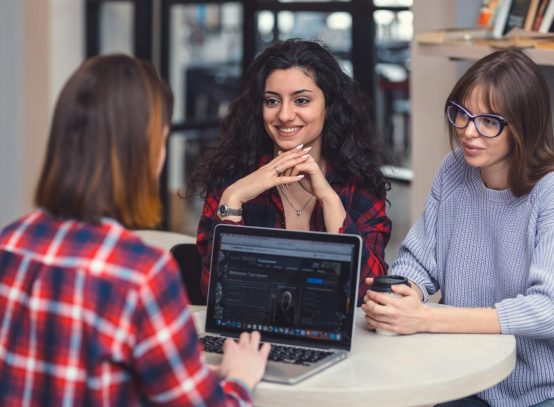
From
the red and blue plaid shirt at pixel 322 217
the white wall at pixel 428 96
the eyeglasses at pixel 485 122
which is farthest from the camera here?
the white wall at pixel 428 96

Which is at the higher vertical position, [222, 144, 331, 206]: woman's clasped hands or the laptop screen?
[222, 144, 331, 206]: woman's clasped hands

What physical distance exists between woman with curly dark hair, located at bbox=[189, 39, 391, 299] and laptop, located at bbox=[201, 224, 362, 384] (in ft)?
1.40

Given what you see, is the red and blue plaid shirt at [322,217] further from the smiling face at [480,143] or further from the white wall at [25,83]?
the white wall at [25,83]

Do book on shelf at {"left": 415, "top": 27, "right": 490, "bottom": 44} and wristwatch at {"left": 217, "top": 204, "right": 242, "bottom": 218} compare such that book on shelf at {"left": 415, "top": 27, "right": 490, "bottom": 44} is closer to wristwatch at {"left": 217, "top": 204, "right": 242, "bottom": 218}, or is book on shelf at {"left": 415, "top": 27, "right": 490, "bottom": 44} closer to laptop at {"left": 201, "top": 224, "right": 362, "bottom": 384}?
wristwatch at {"left": 217, "top": 204, "right": 242, "bottom": 218}

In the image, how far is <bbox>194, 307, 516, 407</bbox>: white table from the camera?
1734 millimetres

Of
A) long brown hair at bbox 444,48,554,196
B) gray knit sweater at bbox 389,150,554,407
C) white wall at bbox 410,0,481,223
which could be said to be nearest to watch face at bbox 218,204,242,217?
gray knit sweater at bbox 389,150,554,407

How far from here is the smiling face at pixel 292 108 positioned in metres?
2.56

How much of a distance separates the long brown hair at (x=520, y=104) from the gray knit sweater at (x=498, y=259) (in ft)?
0.14

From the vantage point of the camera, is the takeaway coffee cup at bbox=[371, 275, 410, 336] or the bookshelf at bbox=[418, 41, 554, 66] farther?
the bookshelf at bbox=[418, 41, 554, 66]

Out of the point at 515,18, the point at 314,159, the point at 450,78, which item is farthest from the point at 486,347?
the point at 450,78

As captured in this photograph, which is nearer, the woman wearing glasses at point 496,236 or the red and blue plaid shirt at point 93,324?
the red and blue plaid shirt at point 93,324

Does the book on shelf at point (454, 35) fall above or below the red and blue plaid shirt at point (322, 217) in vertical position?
above

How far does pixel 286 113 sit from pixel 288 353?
81cm

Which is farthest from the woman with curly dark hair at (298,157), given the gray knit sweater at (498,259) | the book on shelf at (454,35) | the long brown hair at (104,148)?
the long brown hair at (104,148)
